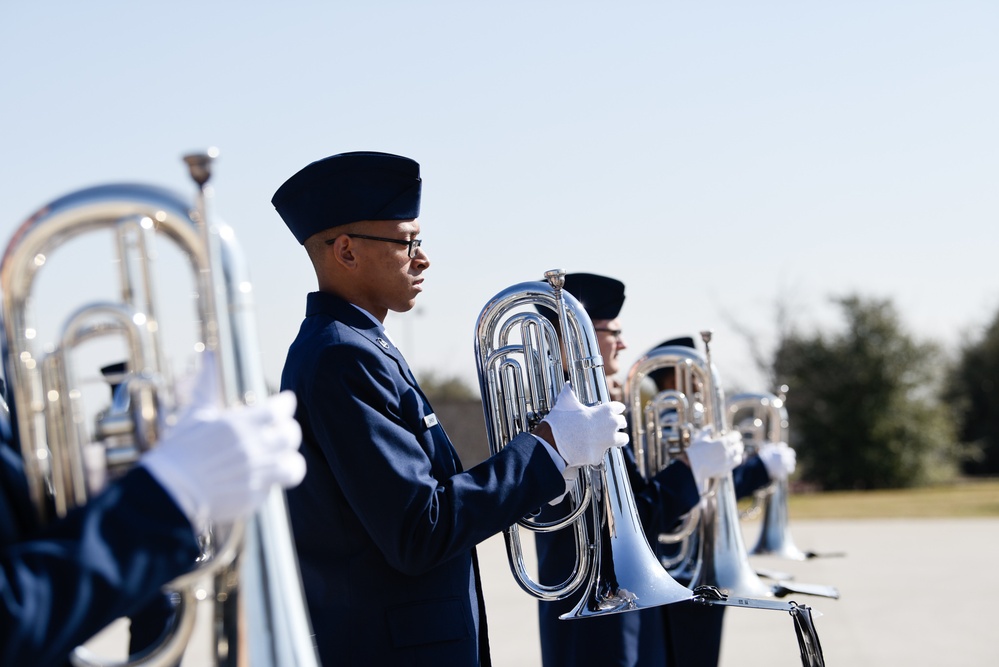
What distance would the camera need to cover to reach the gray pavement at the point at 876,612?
25.4 ft

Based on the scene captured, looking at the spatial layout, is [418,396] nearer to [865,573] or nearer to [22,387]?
[22,387]

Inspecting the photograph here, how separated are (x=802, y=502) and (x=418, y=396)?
22.8m

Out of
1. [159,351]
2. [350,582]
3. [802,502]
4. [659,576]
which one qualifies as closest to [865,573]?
[659,576]

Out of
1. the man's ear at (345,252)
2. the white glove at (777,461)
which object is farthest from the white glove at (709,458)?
the man's ear at (345,252)

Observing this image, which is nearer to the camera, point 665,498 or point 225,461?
point 225,461

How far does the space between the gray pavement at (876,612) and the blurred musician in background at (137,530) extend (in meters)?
5.46

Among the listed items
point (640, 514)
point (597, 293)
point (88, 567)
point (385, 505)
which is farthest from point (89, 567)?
point (597, 293)

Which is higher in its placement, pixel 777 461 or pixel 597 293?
pixel 597 293

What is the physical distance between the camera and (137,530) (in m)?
1.66

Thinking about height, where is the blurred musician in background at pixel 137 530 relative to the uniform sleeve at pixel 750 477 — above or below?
above

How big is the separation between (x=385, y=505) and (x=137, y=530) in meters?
1.07

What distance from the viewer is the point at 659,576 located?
3330 mm

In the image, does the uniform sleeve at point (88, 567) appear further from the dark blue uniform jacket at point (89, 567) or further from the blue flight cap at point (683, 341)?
the blue flight cap at point (683, 341)

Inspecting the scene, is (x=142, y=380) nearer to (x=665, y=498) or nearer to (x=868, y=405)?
(x=665, y=498)
